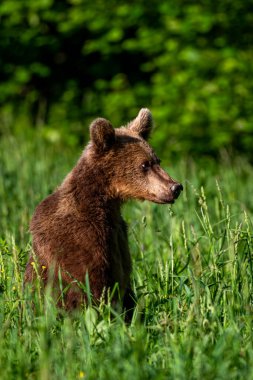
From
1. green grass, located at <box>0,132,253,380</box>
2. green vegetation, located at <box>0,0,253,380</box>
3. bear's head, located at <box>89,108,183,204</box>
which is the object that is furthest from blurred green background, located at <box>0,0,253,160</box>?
green grass, located at <box>0,132,253,380</box>

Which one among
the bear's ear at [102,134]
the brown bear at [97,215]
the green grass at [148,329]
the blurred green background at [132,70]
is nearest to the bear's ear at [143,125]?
the brown bear at [97,215]

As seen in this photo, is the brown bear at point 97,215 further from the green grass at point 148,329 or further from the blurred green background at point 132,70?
the blurred green background at point 132,70

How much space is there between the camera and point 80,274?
495 cm

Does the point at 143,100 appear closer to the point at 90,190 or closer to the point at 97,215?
the point at 90,190

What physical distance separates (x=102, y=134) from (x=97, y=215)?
49 cm

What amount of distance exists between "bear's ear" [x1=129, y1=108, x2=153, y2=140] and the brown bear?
12 cm

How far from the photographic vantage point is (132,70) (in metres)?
14.9

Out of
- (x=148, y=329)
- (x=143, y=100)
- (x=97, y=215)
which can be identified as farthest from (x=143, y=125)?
(x=143, y=100)

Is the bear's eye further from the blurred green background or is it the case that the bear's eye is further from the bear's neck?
the blurred green background

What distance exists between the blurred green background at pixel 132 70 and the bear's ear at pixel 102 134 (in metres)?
6.76

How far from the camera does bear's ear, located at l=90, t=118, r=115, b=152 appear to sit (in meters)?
5.27

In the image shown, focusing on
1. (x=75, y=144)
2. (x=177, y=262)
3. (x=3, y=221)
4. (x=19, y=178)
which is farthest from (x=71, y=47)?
(x=177, y=262)

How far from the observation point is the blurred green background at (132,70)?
12.8 meters

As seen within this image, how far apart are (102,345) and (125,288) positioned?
99 centimetres
